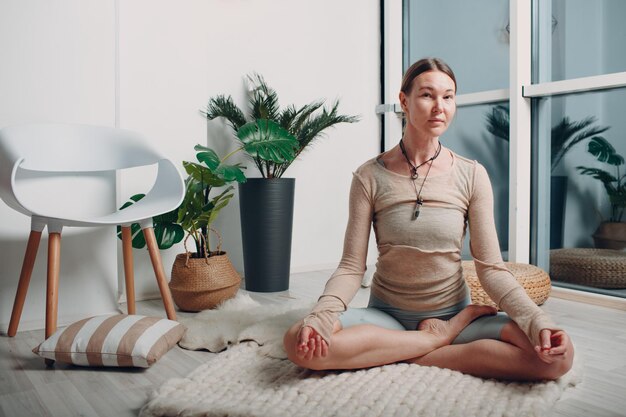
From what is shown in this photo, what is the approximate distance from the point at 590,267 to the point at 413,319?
151cm

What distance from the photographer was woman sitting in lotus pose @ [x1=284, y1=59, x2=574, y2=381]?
60.9 inches

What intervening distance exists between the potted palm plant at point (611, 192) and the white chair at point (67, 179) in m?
1.92

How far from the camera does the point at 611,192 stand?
8.93 ft

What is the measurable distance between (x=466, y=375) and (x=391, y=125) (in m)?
2.57

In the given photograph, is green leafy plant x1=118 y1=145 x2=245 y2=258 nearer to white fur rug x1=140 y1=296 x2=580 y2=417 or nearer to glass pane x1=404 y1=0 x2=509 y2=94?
white fur rug x1=140 y1=296 x2=580 y2=417

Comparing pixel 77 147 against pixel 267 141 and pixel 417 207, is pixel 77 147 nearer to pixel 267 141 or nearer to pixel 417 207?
pixel 267 141

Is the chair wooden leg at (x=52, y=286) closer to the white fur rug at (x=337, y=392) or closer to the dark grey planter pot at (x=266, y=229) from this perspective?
the white fur rug at (x=337, y=392)

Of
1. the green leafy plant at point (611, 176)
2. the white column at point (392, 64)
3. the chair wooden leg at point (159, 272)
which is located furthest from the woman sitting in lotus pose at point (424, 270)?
the white column at point (392, 64)

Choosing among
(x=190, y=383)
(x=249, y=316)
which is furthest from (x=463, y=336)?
(x=249, y=316)

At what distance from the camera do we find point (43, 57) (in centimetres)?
229

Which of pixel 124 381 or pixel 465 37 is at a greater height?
pixel 465 37

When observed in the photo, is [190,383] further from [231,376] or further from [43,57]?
[43,57]

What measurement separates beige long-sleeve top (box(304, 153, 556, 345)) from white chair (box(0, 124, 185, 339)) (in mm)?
856

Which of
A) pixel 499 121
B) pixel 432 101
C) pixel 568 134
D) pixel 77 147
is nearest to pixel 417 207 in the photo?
pixel 432 101
